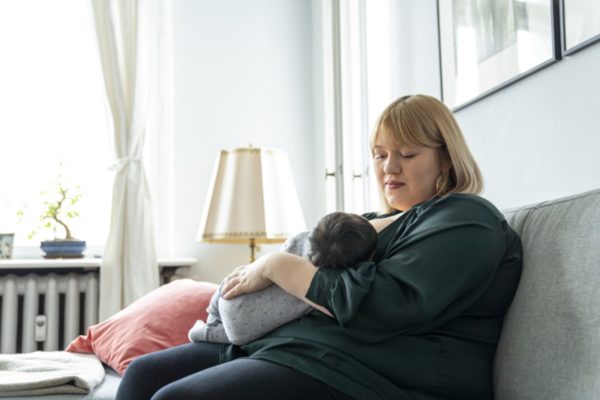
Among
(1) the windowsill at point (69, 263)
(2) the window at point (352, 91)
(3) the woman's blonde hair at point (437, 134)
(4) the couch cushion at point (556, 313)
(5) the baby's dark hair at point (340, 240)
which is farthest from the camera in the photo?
(1) the windowsill at point (69, 263)

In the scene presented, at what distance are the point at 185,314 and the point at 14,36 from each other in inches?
85.6

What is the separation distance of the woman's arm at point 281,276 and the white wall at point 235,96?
6.81 ft

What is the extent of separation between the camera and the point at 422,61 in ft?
7.68

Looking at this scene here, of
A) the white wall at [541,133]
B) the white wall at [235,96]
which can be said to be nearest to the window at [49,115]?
the white wall at [235,96]

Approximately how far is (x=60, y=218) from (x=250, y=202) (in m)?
1.13

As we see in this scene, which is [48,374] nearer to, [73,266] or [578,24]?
[73,266]

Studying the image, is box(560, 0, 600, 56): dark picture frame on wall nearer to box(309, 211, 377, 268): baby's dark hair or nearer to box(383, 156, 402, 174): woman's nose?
box(383, 156, 402, 174): woman's nose

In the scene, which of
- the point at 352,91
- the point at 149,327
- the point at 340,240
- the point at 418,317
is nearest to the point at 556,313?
the point at 418,317

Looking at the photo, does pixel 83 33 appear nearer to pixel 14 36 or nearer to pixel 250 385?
pixel 14 36

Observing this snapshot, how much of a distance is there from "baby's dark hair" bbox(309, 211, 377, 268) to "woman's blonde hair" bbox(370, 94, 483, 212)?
0.26 metres

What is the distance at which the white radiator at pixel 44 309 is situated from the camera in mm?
3131

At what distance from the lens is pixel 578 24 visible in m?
1.49

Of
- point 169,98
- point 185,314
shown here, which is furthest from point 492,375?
point 169,98

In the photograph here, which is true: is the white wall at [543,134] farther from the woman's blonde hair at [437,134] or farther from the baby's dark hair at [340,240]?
the baby's dark hair at [340,240]
